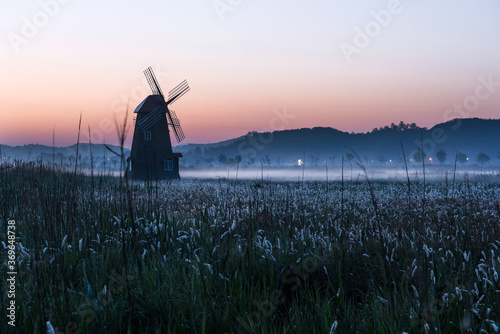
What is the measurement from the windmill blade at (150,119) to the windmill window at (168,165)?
4.20 metres

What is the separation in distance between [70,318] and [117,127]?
1.49 metres

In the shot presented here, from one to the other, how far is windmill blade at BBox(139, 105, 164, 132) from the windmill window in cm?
420

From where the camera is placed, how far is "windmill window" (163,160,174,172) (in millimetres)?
38922

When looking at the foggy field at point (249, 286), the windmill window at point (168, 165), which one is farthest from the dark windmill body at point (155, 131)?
the foggy field at point (249, 286)

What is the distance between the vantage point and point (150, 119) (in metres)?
36.7

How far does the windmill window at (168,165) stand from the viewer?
38.9 meters

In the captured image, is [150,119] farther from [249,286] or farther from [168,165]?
[249,286]

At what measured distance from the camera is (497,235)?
5730 millimetres

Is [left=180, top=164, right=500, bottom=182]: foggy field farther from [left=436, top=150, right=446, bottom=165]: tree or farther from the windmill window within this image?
[left=436, top=150, right=446, bottom=165]: tree

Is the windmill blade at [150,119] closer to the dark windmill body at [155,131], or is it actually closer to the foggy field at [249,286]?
the dark windmill body at [155,131]

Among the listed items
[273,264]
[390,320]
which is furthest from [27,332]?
[390,320]

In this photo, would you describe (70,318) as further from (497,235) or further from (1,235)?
(497,235)

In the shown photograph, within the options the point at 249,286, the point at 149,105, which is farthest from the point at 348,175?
the point at 249,286

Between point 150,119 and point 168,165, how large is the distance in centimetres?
532
